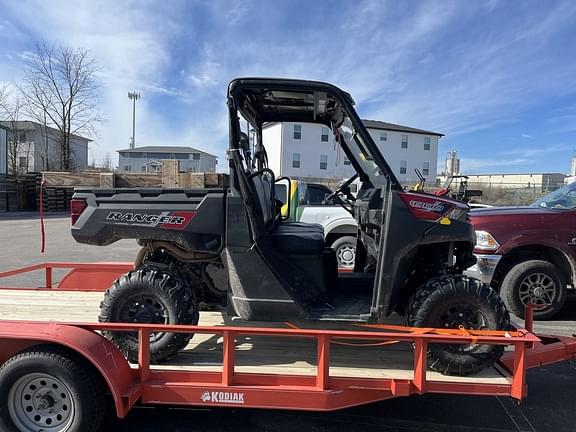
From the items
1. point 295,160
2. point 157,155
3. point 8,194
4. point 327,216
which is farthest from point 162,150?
point 327,216

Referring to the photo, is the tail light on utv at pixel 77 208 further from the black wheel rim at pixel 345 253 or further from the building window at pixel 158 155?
the building window at pixel 158 155

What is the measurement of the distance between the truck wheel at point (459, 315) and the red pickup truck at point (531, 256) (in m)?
2.93

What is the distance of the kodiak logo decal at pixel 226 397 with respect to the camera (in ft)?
9.35

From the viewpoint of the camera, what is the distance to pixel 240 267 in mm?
3307

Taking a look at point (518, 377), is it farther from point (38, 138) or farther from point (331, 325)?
point (38, 138)

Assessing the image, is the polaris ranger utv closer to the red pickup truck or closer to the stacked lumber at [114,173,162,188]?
the stacked lumber at [114,173,162,188]

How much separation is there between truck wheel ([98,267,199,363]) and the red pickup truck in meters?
4.27

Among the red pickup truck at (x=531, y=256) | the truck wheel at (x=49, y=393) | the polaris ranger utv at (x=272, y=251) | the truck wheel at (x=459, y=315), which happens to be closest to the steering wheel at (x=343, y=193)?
the polaris ranger utv at (x=272, y=251)

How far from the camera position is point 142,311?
3.39 meters

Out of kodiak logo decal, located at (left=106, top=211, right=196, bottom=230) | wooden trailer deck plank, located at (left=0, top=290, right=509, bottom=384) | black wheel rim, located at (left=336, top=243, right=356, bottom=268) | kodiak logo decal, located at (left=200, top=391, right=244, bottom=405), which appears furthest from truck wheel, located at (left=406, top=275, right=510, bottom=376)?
black wheel rim, located at (left=336, top=243, right=356, bottom=268)

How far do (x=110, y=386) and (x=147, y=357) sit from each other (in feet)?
0.94

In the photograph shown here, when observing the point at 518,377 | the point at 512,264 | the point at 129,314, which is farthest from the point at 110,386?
the point at 512,264

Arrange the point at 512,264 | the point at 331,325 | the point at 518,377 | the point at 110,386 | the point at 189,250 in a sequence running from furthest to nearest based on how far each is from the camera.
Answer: the point at 512,264, the point at 331,325, the point at 189,250, the point at 518,377, the point at 110,386

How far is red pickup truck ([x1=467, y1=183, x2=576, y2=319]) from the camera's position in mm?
5844
